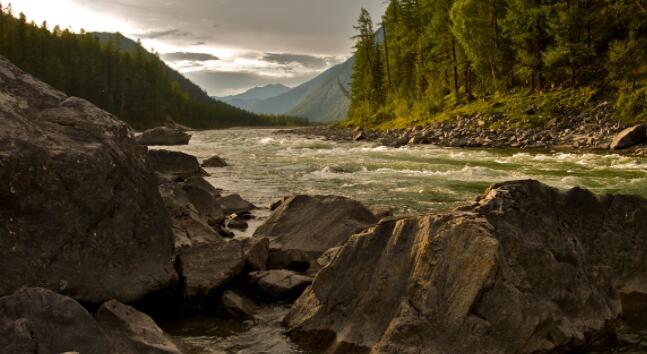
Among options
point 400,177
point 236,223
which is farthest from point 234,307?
point 400,177

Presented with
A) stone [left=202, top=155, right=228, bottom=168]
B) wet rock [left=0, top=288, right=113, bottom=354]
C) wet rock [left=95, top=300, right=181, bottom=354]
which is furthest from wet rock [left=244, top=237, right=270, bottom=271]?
stone [left=202, top=155, right=228, bottom=168]

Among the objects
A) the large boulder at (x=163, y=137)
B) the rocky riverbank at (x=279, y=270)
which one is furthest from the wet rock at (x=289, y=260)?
the large boulder at (x=163, y=137)

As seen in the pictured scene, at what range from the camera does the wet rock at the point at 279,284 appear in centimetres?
992

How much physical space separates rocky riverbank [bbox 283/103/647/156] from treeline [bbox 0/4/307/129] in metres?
103

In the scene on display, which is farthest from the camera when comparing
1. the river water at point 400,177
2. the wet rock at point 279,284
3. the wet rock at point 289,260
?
the wet rock at point 289,260

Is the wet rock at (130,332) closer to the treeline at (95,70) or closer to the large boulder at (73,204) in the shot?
the large boulder at (73,204)

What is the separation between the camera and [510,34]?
53.6 metres

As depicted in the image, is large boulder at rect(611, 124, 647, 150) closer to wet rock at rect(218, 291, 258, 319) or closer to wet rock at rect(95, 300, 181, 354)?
wet rock at rect(218, 291, 258, 319)

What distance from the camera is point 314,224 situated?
1308cm

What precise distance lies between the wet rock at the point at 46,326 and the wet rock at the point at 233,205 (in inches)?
469

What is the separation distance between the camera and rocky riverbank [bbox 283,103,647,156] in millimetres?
35156

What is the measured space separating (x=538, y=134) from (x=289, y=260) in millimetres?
34234

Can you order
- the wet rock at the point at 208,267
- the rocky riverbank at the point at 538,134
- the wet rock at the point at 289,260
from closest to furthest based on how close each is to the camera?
the wet rock at the point at 208,267 → the wet rock at the point at 289,260 → the rocky riverbank at the point at 538,134

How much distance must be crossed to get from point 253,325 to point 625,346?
19.3 feet
